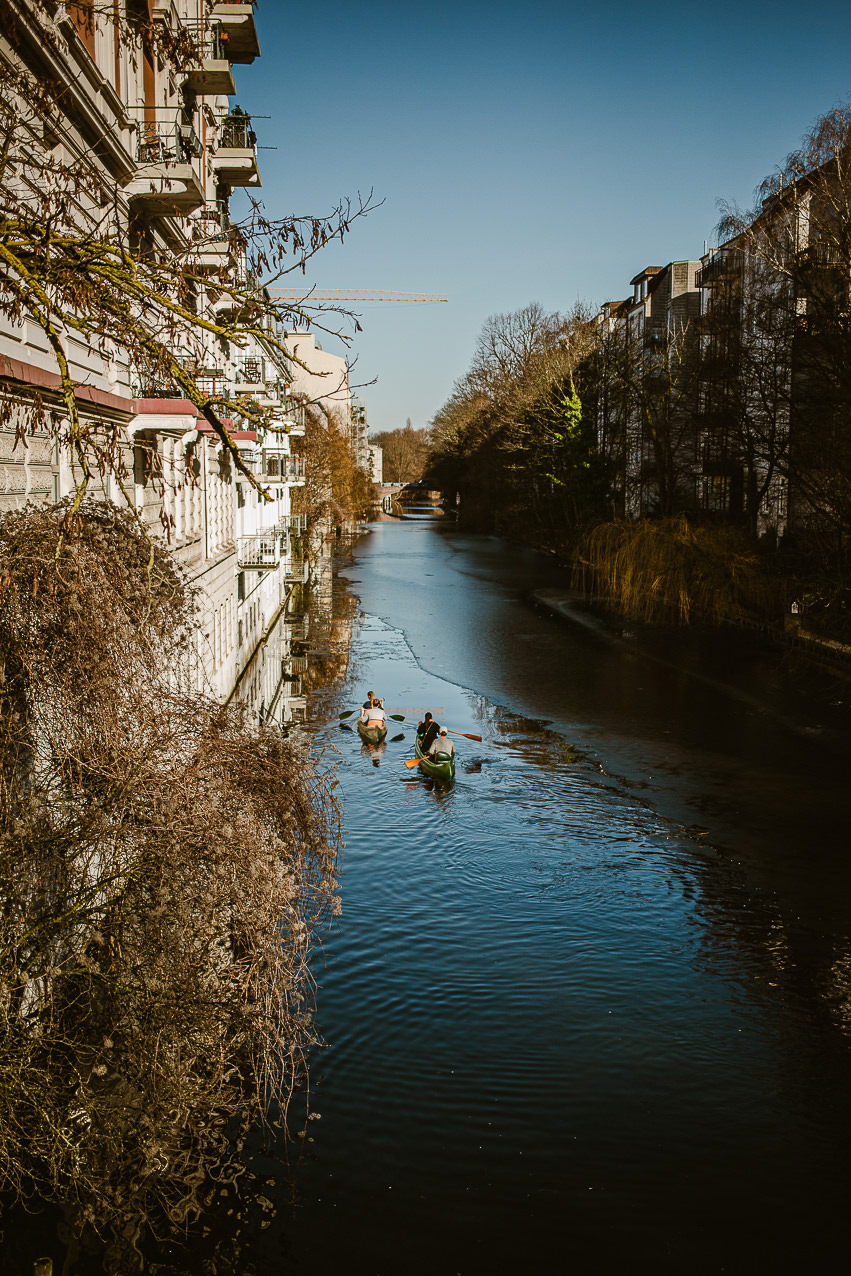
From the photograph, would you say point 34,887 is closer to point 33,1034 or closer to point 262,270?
point 33,1034

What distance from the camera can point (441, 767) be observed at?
16.8 m

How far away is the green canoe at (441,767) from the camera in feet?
55.0

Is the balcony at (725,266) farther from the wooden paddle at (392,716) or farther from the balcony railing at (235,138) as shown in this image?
the wooden paddle at (392,716)

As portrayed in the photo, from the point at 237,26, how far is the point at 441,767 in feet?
51.1

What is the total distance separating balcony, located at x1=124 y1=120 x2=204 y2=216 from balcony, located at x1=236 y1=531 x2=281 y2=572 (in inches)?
475

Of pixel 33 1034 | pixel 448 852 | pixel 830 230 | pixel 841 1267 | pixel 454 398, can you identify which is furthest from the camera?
pixel 454 398

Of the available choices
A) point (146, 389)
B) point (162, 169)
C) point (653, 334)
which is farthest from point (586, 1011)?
point (653, 334)

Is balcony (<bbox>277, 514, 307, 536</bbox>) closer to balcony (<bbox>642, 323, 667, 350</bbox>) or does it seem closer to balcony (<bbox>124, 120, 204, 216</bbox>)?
Result: balcony (<bbox>642, 323, 667, 350</bbox>)

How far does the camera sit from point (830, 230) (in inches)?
945

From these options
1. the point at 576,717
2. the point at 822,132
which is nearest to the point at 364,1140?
the point at 576,717

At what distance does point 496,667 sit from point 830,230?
42.2 feet

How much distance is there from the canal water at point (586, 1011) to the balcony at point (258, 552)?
611 cm

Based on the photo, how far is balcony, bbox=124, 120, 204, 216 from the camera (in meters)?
13.2

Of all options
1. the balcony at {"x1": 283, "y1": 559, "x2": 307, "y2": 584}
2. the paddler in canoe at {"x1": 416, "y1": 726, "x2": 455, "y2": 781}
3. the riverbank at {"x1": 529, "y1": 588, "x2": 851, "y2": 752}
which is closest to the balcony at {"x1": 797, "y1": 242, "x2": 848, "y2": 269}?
the riverbank at {"x1": 529, "y1": 588, "x2": 851, "y2": 752}
